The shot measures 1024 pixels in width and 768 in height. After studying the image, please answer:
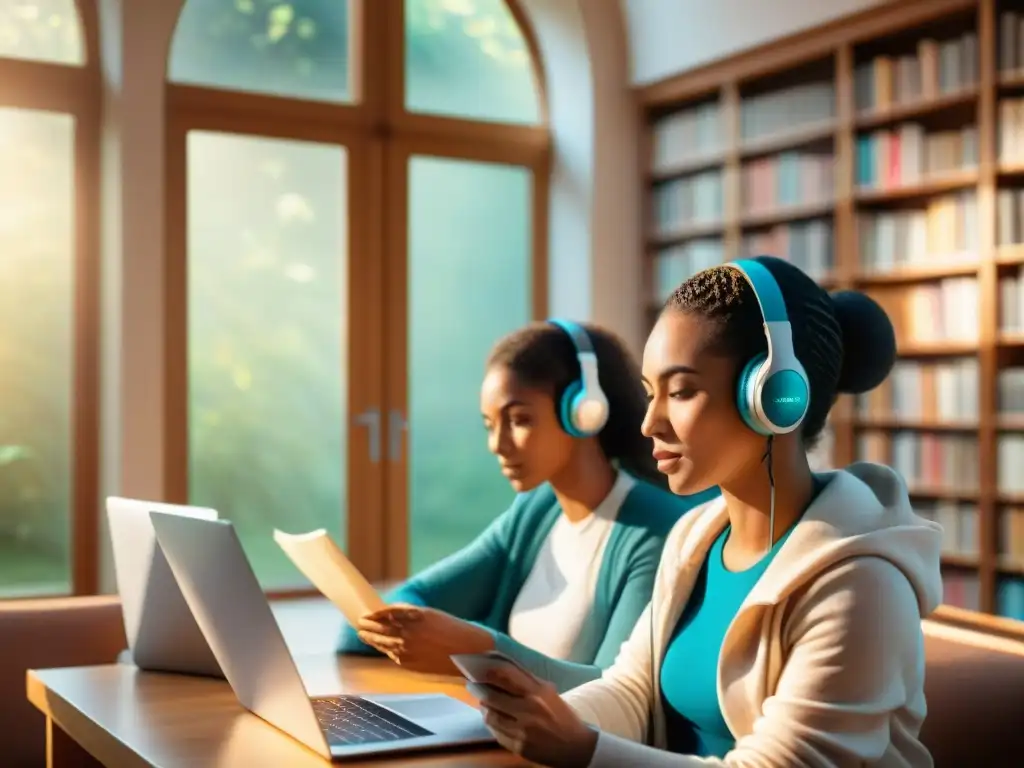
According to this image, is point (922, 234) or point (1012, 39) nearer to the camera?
point (1012, 39)

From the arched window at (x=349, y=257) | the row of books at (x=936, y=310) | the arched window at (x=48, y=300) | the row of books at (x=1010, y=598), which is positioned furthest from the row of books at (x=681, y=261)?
the arched window at (x=48, y=300)

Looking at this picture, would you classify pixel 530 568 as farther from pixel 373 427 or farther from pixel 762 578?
pixel 373 427

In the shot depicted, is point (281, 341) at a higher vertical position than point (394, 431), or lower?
higher

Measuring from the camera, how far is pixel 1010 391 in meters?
4.44

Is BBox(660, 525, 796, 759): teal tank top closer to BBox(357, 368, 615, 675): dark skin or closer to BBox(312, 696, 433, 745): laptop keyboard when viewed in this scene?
BBox(312, 696, 433, 745): laptop keyboard

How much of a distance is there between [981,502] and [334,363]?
259 cm

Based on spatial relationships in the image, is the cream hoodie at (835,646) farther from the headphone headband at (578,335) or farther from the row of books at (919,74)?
the row of books at (919,74)

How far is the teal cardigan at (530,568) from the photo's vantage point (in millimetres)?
1962

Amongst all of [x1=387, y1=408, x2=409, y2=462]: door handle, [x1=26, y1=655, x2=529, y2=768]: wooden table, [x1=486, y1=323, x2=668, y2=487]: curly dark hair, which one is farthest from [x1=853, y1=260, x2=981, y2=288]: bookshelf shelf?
[x1=26, y1=655, x2=529, y2=768]: wooden table

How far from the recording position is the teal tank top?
152 cm

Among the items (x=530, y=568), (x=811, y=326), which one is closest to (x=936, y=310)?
(x=530, y=568)

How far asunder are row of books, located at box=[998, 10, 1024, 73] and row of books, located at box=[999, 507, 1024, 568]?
1.48 m

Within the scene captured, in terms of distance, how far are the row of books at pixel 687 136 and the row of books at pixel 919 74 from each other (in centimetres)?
75

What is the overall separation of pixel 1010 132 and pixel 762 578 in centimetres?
345
